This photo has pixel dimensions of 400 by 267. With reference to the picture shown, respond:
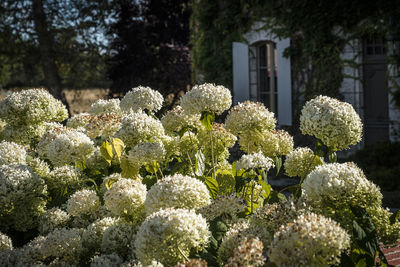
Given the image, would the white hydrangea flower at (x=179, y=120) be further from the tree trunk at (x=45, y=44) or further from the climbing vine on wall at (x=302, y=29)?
the tree trunk at (x=45, y=44)

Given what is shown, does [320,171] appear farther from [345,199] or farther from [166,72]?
[166,72]

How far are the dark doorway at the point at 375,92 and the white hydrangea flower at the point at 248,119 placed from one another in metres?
7.19

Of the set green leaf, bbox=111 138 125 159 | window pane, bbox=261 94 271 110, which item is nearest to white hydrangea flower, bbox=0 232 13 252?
green leaf, bbox=111 138 125 159

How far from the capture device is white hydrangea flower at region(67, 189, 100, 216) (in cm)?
215

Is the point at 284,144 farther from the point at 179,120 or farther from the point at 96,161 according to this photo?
the point at 96,161

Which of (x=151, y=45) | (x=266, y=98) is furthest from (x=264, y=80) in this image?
(x=151, y=45)

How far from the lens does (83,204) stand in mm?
2160

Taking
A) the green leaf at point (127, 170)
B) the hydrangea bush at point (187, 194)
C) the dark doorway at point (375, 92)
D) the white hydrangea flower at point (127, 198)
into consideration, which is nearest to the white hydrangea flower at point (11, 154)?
the hydrangea bush at point (187, 194)

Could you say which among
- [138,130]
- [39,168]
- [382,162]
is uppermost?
[138,130]

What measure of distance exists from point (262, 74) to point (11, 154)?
854 cm

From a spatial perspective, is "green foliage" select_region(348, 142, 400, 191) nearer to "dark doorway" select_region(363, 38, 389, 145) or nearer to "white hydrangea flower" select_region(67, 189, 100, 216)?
"dark doorway" select_region(363, 38, 389, 145)

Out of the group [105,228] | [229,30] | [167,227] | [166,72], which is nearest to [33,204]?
[105,228]

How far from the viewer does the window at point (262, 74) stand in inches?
415

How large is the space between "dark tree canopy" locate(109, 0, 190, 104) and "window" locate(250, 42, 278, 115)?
418 cm
